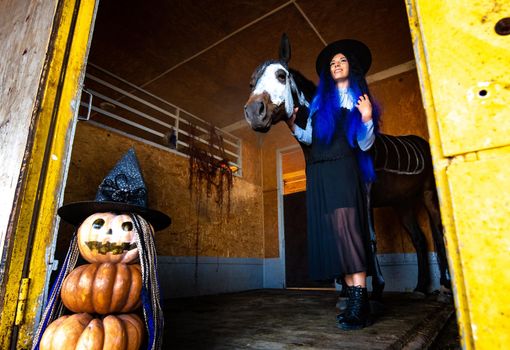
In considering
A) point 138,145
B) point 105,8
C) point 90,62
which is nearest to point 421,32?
point 138,145

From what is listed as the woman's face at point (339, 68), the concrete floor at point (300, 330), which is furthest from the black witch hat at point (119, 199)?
the woman's face at point (339, 68)

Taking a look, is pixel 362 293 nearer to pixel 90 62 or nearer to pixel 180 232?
pixel 180 232

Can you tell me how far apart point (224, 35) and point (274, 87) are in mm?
2293

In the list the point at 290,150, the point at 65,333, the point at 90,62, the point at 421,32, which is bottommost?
the point at 65,333

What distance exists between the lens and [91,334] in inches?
42.8

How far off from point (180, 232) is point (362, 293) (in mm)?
2978

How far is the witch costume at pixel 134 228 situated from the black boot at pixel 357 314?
3.52ft

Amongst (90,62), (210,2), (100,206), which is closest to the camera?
(100,206)

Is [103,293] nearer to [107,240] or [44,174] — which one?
[107,240]

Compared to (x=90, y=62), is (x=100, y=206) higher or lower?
lower

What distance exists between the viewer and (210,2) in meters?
3.45

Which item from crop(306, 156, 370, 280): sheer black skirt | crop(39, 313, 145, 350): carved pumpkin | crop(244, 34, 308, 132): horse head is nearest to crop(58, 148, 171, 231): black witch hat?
crop(39, 313, 145, 350): carved pumpkin

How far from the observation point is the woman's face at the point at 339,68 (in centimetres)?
205

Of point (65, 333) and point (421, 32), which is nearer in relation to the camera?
point (421, 32)
